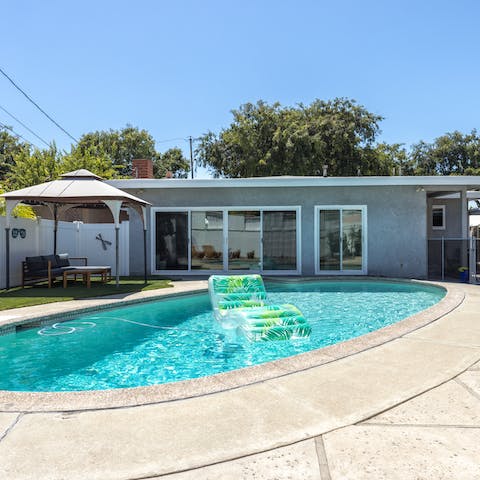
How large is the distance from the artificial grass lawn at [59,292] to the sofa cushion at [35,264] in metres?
0.47

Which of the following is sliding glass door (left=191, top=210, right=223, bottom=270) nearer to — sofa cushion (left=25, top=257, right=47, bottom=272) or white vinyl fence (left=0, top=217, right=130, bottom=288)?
white vinyl fence (left=0, top=217, right=130, bottom=288)

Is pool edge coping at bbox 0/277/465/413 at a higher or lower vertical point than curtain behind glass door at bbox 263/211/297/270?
lower

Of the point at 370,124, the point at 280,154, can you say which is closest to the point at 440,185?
the point at 280,154

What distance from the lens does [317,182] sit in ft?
42.7

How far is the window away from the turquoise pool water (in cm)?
852

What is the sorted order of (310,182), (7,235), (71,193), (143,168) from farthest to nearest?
(143,168) → (310,182) → (71,193) → (7,235)

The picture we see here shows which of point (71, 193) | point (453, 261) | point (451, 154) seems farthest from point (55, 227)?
point (451, 154)

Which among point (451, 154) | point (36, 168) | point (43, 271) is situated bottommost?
point (43, 271)

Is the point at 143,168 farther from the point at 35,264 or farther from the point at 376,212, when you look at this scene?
the point at 376,212

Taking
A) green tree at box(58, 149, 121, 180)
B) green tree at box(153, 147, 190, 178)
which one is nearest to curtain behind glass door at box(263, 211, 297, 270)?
green tree at box(58, 149, 121, 180)

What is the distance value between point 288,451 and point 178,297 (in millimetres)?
7712

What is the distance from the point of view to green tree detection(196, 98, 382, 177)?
86.0 feet

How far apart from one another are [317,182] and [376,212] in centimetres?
218

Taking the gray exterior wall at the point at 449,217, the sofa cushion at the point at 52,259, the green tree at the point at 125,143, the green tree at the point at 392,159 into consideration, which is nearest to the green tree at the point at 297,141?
the green tree at the point at 392,159
